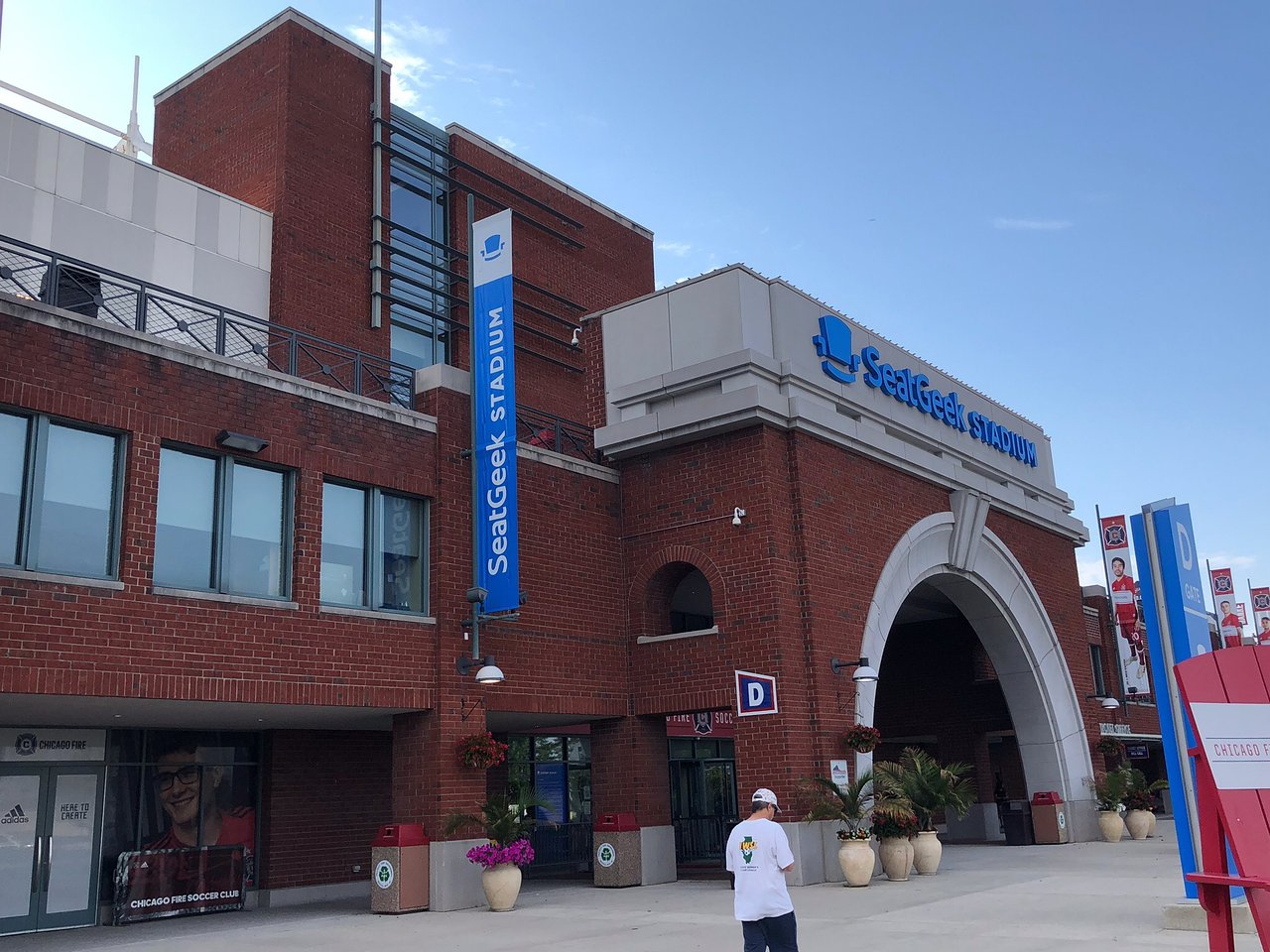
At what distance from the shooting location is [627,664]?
21.1m

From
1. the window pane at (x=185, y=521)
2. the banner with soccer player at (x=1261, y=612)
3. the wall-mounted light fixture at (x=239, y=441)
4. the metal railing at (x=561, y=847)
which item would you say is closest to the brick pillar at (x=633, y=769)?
the metal railing at (x=561, y=847)

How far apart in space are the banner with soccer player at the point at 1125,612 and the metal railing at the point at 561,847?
65.0 ft

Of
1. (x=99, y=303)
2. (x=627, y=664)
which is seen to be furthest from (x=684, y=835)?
(x=99, y=303)

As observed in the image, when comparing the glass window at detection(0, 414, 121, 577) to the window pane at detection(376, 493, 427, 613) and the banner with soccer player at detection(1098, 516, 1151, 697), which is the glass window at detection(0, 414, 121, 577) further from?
the banner with soccer player at detection(1098, 516, 1151, 697)

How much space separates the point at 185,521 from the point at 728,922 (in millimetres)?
8556

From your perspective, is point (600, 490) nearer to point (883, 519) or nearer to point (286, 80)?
point (883, 519)

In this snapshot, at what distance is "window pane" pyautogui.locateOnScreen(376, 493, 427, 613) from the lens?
1784 centimetres

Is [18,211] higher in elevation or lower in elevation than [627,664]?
higher

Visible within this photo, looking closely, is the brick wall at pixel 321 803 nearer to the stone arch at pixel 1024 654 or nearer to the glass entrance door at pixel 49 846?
the glass entrance door at pixel 49 846

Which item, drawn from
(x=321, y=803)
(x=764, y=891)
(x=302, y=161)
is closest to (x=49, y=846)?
(x=321, y=803)

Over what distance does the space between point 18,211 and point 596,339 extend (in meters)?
10.4

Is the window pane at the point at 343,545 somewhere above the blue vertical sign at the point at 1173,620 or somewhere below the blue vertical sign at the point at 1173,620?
above

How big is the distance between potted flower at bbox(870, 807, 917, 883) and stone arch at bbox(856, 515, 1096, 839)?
289 inches

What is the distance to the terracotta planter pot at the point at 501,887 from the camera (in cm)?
1659
